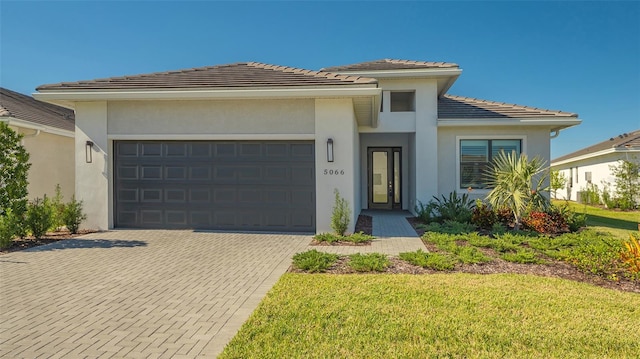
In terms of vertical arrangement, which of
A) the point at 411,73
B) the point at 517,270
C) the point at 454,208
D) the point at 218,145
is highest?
the point at 411,73

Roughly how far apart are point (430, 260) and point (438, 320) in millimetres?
2352

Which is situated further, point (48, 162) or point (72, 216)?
point (48, 162)

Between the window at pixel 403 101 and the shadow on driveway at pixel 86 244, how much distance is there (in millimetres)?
10325

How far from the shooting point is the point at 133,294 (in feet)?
14.9

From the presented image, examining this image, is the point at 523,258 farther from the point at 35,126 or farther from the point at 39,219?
the point at 35,126

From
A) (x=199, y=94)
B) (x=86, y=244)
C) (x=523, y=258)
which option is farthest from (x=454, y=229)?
(x=86, y=244)

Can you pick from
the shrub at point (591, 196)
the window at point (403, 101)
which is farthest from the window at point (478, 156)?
the shrub at point (591, 196)

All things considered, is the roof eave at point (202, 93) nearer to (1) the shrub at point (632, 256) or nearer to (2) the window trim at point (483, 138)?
(1) the shrub at point (632, 256)

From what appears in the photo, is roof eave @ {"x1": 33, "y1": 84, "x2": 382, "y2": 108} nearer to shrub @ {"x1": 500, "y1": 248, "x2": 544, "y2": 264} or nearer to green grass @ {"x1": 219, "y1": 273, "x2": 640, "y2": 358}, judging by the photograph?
shrub @ {"x1": 500, "y1": 248, "x2": 544, "y2": 264}

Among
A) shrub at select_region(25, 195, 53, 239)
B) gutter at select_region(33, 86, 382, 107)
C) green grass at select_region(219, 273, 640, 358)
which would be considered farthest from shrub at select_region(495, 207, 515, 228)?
shrub at select_region(25, 195, 53, 239)

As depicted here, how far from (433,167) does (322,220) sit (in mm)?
5782

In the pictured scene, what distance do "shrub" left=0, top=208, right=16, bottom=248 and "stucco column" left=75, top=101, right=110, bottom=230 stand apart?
194cm

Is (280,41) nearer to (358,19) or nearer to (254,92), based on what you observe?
(358,19)

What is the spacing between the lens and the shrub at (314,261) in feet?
18.4
